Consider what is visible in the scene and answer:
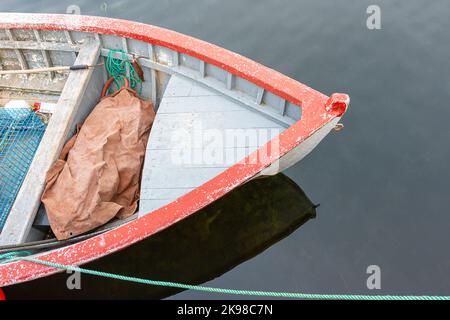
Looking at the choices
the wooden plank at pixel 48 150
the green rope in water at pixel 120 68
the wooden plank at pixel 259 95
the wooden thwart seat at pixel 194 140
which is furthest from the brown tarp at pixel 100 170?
the wooden plank at pixel 259 95

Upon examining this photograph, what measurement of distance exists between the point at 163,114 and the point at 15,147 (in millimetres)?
2292

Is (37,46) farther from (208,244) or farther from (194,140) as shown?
(208,244)

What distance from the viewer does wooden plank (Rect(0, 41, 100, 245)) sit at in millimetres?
4445

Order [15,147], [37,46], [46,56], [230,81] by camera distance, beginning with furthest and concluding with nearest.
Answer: [46,56] → [37,46] → [15,147] → [230,81]

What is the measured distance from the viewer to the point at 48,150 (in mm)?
4992

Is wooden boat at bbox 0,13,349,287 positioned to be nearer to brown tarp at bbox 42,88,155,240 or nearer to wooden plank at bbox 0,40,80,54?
wooden plank at bbox 0,40,80,54

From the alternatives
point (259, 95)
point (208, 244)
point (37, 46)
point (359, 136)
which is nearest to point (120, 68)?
point (37, 46)

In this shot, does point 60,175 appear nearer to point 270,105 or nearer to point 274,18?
point 270,105

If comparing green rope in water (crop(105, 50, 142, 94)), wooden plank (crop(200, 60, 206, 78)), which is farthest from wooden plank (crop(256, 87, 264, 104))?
green rope in water (crop(105, 50, 142, 94))

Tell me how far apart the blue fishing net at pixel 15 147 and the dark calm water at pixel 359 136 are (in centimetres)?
263

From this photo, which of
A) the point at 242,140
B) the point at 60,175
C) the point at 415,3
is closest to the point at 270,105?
the point at 242,140

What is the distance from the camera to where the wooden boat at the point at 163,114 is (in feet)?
13.6

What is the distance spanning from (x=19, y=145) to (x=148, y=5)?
509 cm
